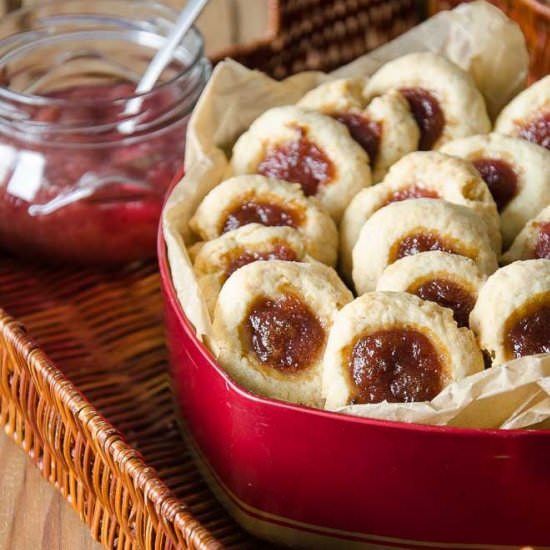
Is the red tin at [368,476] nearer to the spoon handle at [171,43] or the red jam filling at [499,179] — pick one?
the red jam filling at [499,179]

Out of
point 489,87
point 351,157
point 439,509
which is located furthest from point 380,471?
point 489,87

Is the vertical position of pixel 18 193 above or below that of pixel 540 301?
below

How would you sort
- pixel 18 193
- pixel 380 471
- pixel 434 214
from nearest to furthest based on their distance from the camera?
pixel 380 471, pixel 434 214, pixel 18 193

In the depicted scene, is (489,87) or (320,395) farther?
(489,87)

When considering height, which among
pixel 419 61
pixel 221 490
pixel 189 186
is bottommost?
pixel 221 490

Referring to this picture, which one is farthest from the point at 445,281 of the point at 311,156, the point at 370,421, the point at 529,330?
the point at 311,156

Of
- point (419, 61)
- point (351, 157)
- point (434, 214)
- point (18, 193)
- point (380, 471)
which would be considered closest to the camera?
point (380, 471)

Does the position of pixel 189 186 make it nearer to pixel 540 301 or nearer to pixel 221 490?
pixel 221 490

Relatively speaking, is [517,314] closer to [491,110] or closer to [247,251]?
[247,251]
